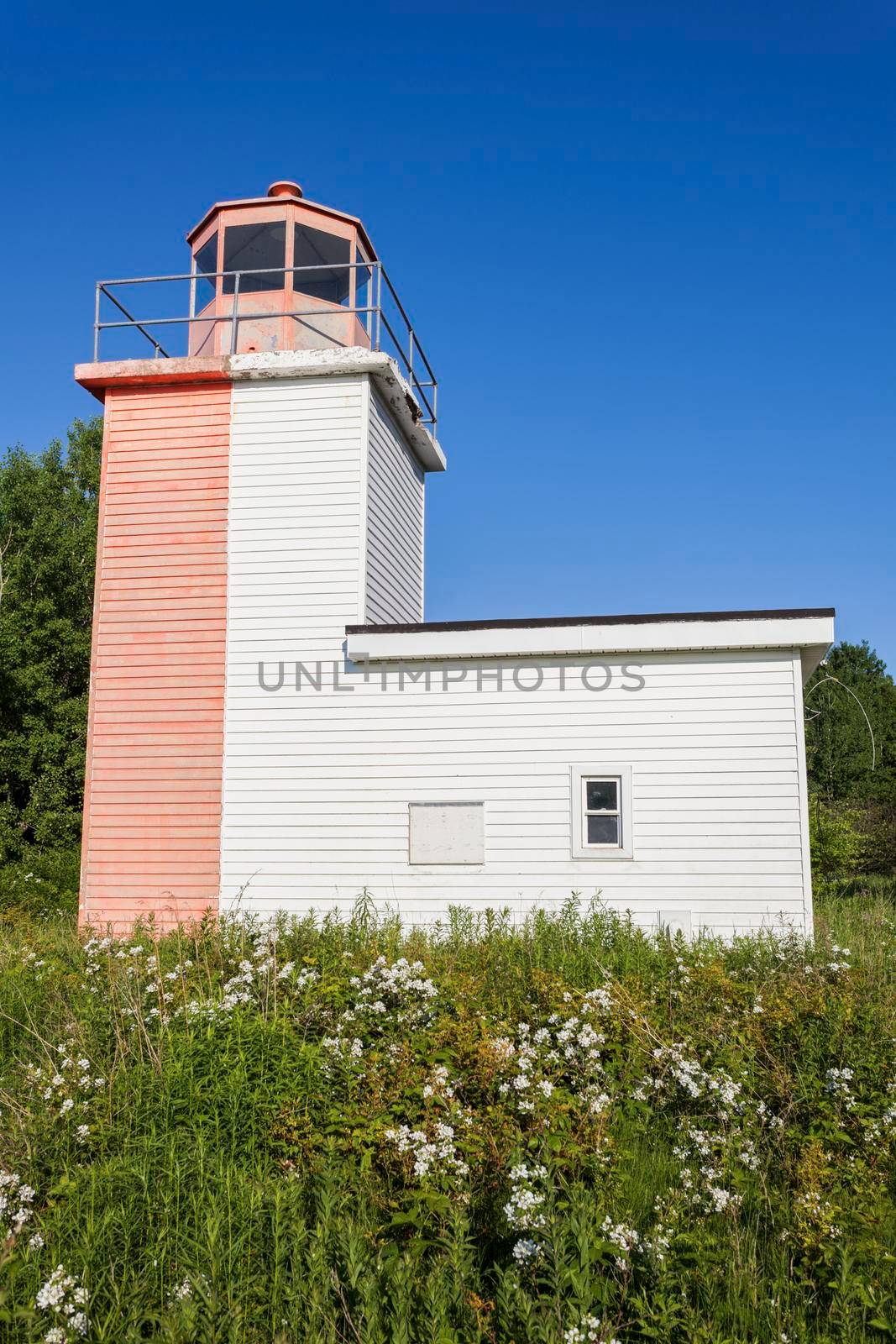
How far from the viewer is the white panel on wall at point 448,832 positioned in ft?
37.0

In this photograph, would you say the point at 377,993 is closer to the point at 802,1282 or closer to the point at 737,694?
the point at 802,1282

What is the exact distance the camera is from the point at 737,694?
36.0 ft

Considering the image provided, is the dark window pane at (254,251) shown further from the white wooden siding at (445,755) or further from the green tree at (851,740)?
the green tree at (851,740)

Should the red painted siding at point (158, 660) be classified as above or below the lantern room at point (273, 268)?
below

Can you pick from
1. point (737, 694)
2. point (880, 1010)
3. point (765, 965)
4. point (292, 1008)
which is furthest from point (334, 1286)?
point (737, 694)

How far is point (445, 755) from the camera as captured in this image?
37.9 feet

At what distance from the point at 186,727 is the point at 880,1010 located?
28.9 feet

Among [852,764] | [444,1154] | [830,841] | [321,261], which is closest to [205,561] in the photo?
[321,261]

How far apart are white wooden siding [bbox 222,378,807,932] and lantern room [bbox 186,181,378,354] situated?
2154 mm

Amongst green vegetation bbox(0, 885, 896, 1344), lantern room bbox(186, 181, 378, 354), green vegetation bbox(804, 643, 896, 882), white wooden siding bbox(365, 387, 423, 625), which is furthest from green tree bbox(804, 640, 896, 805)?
green vegetation bbox(0, 885, 896, 1344)

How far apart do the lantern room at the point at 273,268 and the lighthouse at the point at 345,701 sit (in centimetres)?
7

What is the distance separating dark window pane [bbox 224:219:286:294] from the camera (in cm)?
1463

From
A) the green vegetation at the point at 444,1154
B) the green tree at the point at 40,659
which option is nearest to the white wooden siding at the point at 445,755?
the green vegetation at the point at 444,1154

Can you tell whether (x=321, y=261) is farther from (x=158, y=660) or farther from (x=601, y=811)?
(x=601, y=811)
